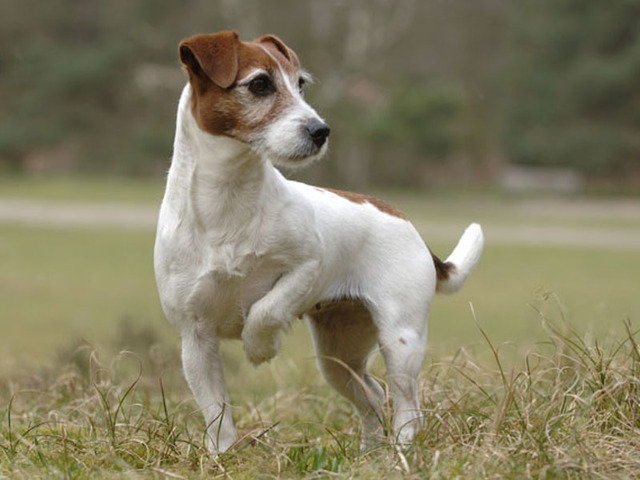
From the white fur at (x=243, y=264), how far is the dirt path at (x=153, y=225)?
1789 centimetres

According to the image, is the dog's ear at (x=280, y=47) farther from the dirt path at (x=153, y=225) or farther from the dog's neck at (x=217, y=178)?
the dirt path at (x=153, y=225)

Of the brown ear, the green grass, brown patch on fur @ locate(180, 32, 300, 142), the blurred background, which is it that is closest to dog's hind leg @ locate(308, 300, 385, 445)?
the green grass

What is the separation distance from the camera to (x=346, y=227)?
5.32 m

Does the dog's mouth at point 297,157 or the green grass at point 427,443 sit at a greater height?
the dog's mouth at point 297,157

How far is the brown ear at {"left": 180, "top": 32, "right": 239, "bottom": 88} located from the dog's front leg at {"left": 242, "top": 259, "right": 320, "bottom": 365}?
3.05 feet

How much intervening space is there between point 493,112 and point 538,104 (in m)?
5.81

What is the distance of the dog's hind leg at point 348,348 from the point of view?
5.60 m

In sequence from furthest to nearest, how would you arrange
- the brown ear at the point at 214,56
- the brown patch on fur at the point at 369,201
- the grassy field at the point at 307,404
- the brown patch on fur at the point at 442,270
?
1. the brown patch on fur at the point at 442,270
2. the brown patch on fur at the point at 369,201
3. the brown ear at the point at 214,56
4. the grassy field at the point at 307,404

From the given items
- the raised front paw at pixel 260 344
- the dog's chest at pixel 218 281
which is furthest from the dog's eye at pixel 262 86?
the raised front paw at pixel 260 344

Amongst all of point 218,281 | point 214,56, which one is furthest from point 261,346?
point 214,56

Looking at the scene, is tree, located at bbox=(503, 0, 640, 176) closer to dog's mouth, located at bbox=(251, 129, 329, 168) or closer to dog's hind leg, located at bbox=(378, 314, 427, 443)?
dog's hind leg, located at bbox=(378, 314, 427, 443)

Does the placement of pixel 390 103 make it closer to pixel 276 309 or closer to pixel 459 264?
pixel 459 264

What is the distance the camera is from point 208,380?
16.3 feet

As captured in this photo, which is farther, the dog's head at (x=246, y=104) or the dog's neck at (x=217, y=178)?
the dog's neck at (x=217, y=178)
